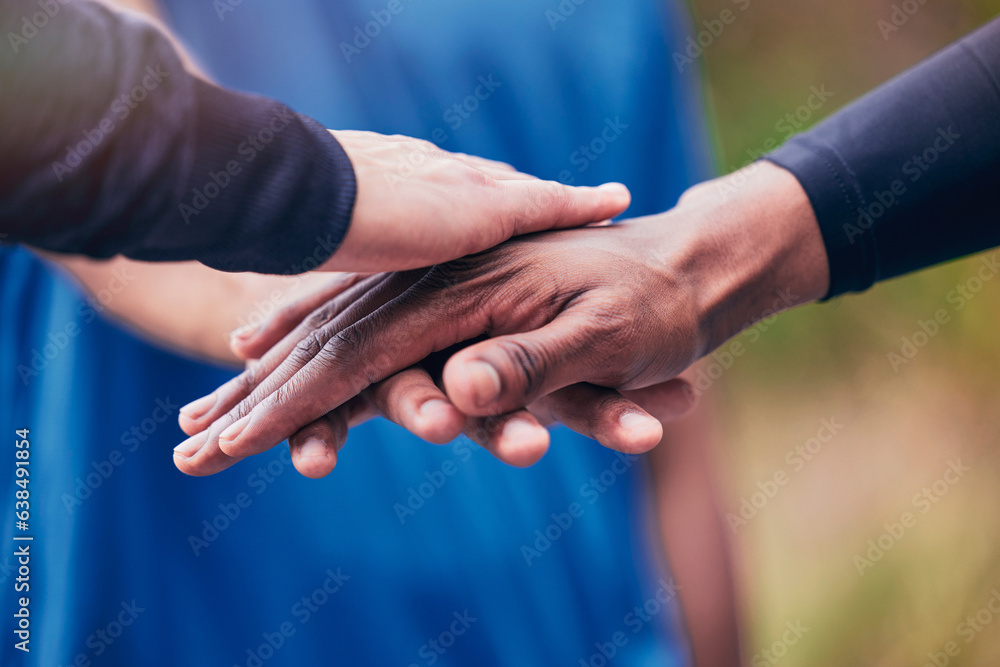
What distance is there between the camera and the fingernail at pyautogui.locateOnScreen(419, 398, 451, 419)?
66cm

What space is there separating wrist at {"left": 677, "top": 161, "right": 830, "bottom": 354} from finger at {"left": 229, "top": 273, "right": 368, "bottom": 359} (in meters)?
0.52

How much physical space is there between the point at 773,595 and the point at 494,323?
1567 mm

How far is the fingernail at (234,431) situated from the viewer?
74cm

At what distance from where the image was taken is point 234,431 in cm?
75

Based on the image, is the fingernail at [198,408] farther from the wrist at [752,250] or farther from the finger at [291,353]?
the wrist at [752,250]

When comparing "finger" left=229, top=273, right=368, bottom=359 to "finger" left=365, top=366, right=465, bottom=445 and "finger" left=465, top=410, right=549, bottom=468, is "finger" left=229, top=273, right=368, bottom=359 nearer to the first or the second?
"finger" left=365, top=366, right=465, bottom=445

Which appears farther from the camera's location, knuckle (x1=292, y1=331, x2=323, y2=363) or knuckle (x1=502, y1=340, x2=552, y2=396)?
knuckle (x1=292, y1=331, x2=323, y2=363)

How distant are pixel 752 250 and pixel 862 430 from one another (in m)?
1.28

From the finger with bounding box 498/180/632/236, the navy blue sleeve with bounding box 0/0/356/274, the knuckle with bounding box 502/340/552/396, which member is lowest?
the knuckle with bounding box 502/340/552/396

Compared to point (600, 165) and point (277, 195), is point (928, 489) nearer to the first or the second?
point (600, 165)

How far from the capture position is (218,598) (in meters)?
1.12

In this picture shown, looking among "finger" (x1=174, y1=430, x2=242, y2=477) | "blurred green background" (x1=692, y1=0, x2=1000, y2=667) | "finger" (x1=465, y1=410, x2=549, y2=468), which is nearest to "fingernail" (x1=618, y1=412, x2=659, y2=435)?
"finger" (x1=465, y1=410, x2=549, y2=468)

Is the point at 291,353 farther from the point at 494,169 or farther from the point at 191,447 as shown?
the point at 494,169

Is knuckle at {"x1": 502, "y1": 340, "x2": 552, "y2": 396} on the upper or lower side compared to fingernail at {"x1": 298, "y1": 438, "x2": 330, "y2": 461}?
upper
